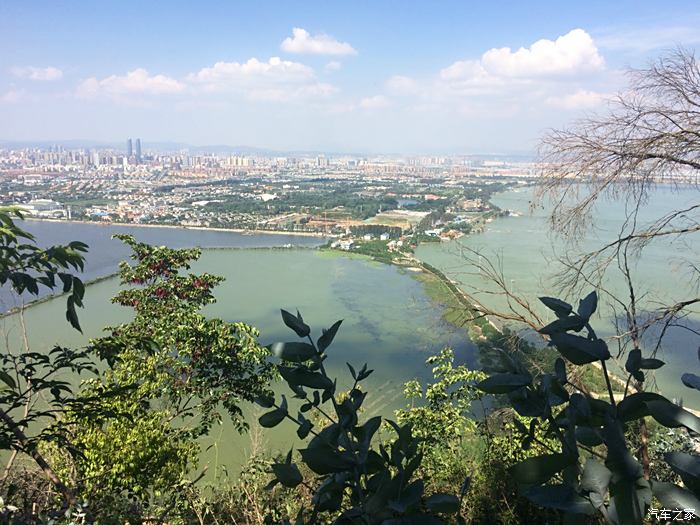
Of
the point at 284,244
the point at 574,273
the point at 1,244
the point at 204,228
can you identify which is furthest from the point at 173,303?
the point at 204,228

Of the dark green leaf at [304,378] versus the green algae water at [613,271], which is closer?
the dark green leaf at [304,378]

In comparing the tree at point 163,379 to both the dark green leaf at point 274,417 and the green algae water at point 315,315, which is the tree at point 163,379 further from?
the green algae water at point 315,315

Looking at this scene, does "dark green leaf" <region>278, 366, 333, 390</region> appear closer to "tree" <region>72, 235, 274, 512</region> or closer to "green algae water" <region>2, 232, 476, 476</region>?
"tree" <region>72, 235, 274, 512</region>

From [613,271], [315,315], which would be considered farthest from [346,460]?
[613,271]

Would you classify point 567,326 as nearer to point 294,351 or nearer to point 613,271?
point 294,351

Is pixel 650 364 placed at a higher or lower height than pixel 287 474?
higher

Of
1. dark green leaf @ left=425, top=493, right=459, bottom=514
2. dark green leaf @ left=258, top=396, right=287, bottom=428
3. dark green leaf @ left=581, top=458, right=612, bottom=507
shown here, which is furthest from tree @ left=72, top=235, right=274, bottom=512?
dark green leaf @ left=581, top=458, right=612, bottom=507

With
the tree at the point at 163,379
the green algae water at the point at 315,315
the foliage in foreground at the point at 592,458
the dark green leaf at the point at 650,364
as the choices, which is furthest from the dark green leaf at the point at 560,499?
the green algae water at the point at 315,315

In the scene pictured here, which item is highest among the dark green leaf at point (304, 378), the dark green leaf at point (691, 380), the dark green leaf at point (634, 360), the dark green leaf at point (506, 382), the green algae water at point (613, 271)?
the dark green leaf at point (634, 360)
